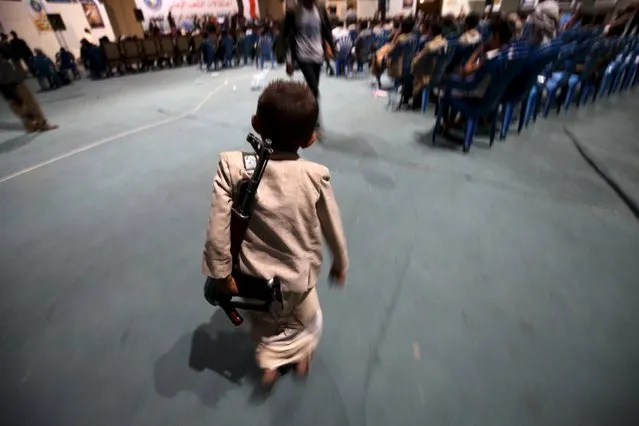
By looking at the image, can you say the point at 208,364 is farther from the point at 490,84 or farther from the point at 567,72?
the point at 567,72

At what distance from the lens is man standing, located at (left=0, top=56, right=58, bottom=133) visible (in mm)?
3129

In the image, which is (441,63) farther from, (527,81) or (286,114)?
(286,114)

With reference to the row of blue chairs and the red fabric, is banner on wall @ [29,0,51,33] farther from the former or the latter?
the row of blue chairs

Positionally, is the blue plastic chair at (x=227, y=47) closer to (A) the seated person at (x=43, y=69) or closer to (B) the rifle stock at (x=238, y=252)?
(A) the seated person at (x=43, y=69)

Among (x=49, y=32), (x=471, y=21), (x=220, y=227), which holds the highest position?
(x=49, y=32)

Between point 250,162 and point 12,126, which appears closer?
point 250,162

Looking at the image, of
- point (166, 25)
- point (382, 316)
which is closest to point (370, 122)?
point (382, 316)

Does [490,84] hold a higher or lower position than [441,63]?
lower

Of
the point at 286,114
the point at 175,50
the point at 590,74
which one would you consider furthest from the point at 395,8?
the point at 286,114

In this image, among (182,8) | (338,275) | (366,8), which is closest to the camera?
(338,275)

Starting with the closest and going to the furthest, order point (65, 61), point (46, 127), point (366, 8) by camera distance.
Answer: point (46, 127) < point (65, 61) < point (366, 8)

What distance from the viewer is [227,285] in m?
0.78

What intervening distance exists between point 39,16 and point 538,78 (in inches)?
423

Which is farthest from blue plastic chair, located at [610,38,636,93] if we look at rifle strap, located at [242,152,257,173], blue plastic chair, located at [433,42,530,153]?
rifle strap, located at [242,152,257,173]
